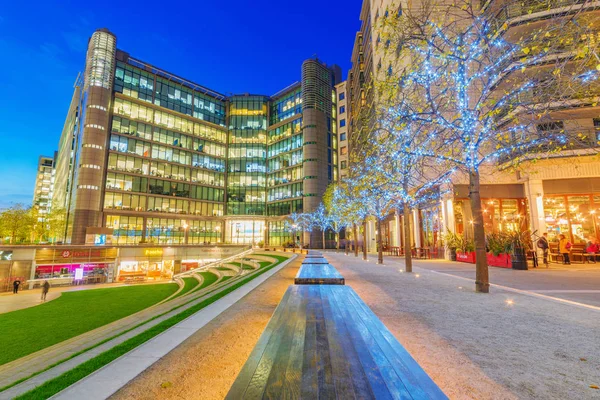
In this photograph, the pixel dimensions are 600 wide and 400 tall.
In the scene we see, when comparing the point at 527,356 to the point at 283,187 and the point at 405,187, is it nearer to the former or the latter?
the point at 405,187

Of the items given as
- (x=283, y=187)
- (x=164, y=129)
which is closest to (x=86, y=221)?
(x=164, y=129)

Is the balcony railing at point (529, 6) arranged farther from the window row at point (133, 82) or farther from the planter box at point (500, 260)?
the window row at point (133, 82)

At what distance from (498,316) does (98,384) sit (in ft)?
22.1

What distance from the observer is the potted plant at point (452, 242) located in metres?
20.0

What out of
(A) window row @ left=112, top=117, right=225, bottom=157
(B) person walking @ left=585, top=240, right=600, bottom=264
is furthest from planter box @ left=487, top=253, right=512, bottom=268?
(A) window row @ left=112, top=117, right=225, bottom=157

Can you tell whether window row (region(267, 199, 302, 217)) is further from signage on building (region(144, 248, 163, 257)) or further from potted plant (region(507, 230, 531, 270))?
potted plant (region(507, 230, 531, 270))

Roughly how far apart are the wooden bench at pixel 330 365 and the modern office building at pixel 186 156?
57905 mm

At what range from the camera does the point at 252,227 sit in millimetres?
68375

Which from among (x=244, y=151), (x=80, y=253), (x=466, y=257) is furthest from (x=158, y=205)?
(x=466, y=257)

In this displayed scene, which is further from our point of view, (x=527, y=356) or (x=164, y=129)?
(x=164, y=129)

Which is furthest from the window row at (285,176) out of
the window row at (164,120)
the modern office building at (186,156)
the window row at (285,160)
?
the window row at (164,120)

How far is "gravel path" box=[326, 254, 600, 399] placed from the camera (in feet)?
9.82

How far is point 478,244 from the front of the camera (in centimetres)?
847

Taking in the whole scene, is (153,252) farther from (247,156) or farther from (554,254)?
(554,254)
